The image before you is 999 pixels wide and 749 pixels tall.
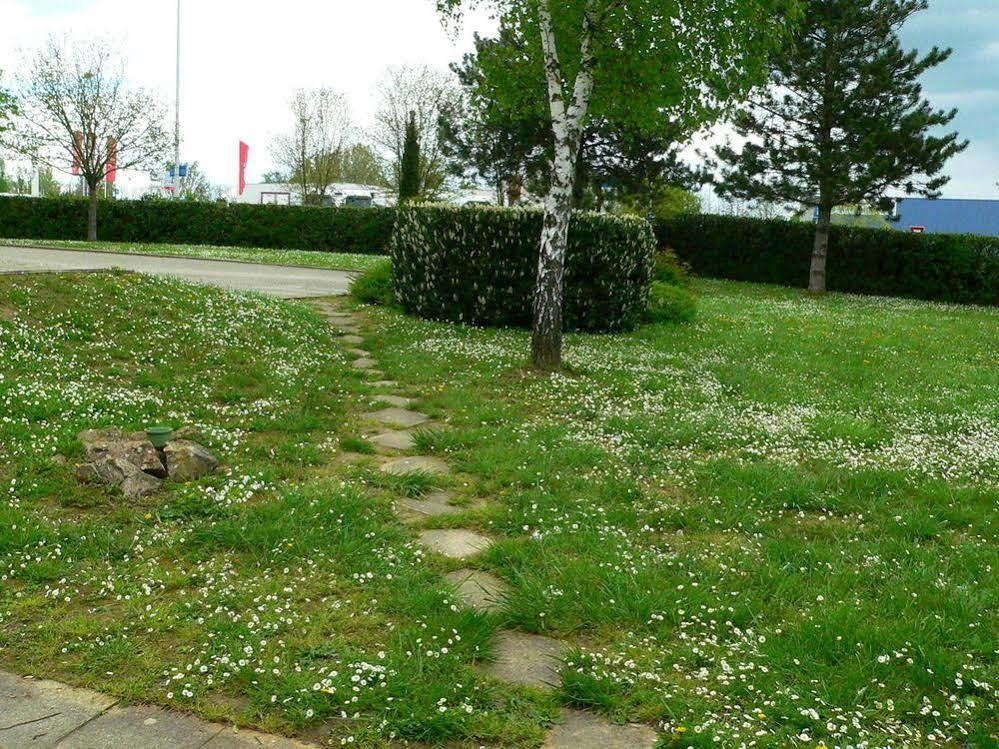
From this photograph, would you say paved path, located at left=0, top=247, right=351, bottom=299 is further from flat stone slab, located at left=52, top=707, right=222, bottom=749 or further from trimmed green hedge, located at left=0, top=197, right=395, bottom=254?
flat stone slab, located at left=52, top=707, right=222, bottom=749

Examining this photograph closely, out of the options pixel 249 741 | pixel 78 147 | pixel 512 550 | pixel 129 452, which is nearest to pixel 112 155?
pixel 78 147

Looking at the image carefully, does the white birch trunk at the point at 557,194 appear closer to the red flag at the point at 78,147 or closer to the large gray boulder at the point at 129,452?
the large gray boulder at the point at 129,452

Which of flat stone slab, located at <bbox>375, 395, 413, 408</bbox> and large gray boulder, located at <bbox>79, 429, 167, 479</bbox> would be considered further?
flat stone slab, located at <bbox>375, 395, 413, 408</bbox>

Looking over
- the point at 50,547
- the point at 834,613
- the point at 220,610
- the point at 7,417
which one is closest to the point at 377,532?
the point at 220,610

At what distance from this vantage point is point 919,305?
79.0ft

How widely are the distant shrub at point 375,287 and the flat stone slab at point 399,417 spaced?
7.27 meters

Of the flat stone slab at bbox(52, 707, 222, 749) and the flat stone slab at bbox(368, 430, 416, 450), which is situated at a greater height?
the flat stone slab at bbox(368, 430, 416, 450)

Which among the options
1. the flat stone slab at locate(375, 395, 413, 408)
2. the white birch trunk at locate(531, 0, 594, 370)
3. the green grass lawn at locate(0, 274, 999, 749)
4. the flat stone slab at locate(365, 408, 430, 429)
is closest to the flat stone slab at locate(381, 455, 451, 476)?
the green grass lawn at locate(0, 274, 999, 749)

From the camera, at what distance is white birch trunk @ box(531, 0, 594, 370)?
31.4 feet

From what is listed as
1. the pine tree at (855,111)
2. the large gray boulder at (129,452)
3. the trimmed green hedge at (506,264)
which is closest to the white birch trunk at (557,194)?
the trimmed green hedge at (506,264)

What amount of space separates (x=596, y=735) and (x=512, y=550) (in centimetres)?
159

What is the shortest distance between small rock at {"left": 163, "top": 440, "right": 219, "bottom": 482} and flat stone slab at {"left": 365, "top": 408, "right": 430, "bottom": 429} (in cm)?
195

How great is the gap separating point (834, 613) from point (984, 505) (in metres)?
2.47

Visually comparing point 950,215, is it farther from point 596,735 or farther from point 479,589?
point 596,735
